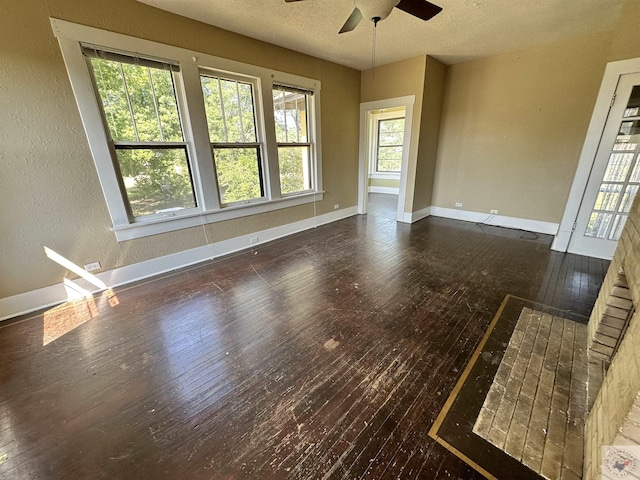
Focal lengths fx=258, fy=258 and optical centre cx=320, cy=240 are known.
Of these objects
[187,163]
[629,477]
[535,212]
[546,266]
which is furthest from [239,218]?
[535,212]

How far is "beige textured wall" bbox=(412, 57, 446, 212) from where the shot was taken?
4420 mm

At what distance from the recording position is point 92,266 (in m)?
2.78

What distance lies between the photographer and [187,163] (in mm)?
3197

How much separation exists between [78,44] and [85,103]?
484 millimetres

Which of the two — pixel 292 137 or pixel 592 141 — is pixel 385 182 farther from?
pixel 592 141

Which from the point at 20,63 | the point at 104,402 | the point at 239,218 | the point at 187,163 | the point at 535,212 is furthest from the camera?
the point at 535,212

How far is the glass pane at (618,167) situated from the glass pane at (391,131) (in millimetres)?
5191

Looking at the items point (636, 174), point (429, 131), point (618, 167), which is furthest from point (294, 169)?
point (636, 174)

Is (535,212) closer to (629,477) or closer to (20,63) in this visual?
(629,477)

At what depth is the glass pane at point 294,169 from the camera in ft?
13.9

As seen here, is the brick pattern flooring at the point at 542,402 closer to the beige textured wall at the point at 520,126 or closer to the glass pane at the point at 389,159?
the beige textured wall at the point at 520,126

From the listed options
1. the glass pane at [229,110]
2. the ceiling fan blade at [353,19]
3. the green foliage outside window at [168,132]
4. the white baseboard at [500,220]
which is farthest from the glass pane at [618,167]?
the glass pane at [229,110]

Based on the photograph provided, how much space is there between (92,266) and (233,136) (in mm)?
2247

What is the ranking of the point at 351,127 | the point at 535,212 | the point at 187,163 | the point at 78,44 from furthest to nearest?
the point at 351,127, the point at 535,212, the point at 187,163, the point at 78,44
